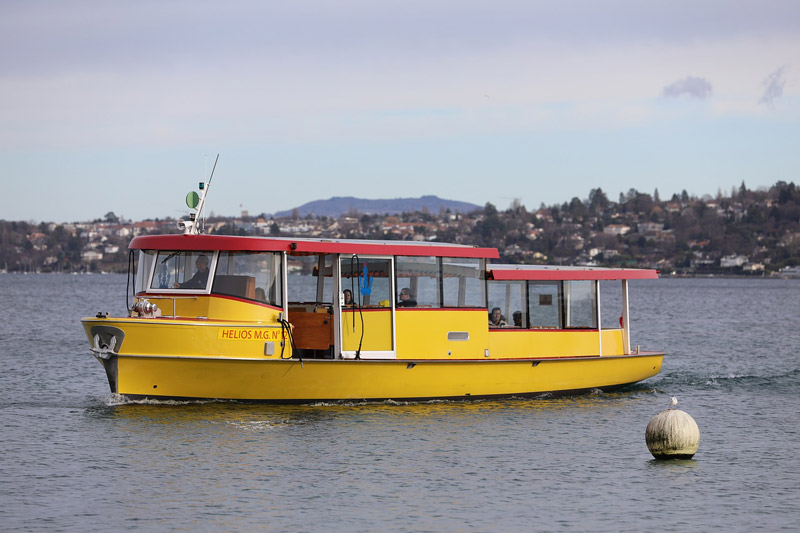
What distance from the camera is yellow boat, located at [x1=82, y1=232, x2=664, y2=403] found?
68.2 ft

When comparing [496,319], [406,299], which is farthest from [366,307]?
[496,319]

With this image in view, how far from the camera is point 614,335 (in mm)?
26312

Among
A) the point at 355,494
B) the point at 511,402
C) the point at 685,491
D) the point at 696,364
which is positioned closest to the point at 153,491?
the point at 355,494

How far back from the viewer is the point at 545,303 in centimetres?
2512

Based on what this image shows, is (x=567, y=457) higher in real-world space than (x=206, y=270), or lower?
lower

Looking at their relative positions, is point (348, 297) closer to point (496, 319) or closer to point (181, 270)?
point (181, 270)

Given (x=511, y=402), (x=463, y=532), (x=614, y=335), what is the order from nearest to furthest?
(x=463, y=532) → (x=511, y=402) → (x=614, y=335)

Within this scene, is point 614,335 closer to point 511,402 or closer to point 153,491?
point 511,402

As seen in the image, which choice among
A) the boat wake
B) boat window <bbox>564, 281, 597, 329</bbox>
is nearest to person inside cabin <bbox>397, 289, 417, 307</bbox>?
boat window <bbox>564, 281, 597, 329</bbox>

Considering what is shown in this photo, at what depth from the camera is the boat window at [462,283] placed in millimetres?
23438

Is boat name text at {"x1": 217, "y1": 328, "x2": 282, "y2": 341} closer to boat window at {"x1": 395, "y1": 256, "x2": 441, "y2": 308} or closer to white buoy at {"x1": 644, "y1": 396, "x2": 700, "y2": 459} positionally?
boat window at {"x1": 395, "y1": 256, "x2": 441, "y2": 308}

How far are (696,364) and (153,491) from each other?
26.1 meters

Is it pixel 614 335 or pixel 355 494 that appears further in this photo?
pixel 614 335

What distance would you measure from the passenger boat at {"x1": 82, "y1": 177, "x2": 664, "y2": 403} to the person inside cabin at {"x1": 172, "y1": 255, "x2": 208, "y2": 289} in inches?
1.0
